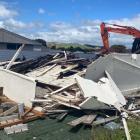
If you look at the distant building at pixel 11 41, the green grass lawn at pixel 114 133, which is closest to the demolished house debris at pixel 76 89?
the green grass lawn at pixel 114 133

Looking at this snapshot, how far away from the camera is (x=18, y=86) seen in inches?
414

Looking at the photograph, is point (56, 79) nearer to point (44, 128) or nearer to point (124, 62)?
point (124, 62)

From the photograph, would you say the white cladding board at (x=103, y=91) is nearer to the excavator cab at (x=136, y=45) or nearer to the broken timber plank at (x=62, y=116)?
the broken timber plank at (x=62, y=116)

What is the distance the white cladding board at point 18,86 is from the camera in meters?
9.90

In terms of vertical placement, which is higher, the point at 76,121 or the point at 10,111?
the point at 10,111

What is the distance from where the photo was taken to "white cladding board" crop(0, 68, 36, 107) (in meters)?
9.90

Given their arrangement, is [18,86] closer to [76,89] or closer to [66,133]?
[76,89]

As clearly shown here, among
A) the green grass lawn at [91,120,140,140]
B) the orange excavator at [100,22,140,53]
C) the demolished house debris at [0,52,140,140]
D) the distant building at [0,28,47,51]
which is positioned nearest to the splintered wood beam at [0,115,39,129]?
the demolished house debris at [0,52,140,140]

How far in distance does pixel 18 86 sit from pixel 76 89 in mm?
1816

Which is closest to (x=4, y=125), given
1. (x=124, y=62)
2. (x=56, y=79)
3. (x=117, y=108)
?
(x=117, y=108)

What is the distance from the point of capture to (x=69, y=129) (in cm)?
835

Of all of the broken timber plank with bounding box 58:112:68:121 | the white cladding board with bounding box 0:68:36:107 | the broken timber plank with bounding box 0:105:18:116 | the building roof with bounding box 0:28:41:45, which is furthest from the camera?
the building roof with bounding box 0:28:41:45

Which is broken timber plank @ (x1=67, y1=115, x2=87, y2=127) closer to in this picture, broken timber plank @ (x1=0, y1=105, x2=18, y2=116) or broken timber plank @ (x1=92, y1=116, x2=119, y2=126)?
broken timber plank @ (x1=92, y1=116, x2=119, y2=126)

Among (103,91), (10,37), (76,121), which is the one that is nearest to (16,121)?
(76,121)
